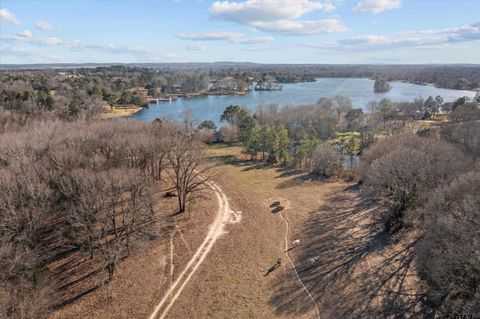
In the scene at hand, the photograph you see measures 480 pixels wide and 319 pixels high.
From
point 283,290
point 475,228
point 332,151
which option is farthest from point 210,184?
point 475,228

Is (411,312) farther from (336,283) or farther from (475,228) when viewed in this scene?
(475,228)

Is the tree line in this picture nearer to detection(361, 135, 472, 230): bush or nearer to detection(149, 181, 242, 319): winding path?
detection(149, 181, 242, 319): winding path

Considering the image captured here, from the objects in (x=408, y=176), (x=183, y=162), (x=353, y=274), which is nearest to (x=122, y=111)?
(x=183, y=162)

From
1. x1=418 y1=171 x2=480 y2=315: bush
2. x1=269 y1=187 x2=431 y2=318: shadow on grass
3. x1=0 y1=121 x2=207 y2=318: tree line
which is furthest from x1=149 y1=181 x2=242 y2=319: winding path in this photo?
x1=418 y1=171 x2=480 y2=315: bush

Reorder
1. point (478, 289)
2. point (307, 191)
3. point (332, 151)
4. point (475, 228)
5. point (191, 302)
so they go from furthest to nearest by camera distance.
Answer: point (332, 151)
point (307, 191)
point (191, 302)
point (475, 228)
point (478, 289)

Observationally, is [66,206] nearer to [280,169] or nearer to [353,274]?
[353,274]

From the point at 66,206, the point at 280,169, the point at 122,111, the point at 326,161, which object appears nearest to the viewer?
the point at 66,206

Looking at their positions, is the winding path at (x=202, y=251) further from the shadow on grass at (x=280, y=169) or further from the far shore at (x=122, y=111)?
the far shore at (x=122, y=111)

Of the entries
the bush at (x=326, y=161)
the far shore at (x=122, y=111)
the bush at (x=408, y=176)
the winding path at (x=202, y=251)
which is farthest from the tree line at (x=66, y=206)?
the far shore at (x=122, y=111)
